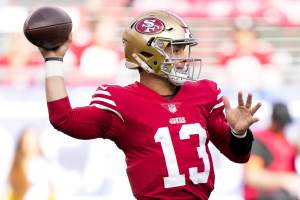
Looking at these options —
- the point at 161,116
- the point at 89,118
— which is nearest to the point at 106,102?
the point at 89,118

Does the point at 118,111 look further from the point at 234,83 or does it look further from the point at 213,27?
the point at 213,27

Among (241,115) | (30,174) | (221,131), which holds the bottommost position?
(30,174)

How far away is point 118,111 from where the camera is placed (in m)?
3.61

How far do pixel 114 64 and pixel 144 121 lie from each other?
4483mm

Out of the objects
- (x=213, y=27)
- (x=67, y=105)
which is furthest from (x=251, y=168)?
(x=67, y=105)

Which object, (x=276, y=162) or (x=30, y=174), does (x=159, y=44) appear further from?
(x=30, y=174)

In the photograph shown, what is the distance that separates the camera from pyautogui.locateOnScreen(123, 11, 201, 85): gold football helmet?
373cm

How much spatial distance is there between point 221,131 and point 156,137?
342mm

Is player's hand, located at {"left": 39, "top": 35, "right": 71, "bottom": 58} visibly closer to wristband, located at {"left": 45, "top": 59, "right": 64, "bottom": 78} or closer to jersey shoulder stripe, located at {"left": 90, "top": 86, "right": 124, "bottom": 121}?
wristband, located at {"left": 45, "top": 59, "right": 64, "bottom": 78}

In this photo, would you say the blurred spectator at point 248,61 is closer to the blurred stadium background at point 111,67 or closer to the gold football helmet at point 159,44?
the blurred stadium background at point 111,67

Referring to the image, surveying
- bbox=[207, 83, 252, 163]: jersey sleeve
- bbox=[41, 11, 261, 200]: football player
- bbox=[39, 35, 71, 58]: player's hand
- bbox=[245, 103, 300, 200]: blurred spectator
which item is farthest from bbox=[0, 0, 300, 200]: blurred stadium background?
bbox=[39, 35, 71, 58]: player's hand

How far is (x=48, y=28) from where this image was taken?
352cm

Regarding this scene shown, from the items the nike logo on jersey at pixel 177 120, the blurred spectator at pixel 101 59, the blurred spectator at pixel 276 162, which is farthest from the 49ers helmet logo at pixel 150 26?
the blurred spectator at pixel 101 59

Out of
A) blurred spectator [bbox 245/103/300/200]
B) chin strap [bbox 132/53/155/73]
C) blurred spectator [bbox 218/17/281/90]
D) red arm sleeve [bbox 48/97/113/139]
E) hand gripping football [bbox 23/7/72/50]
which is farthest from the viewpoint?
blurred spectator [bbox 218/17/281/90]
